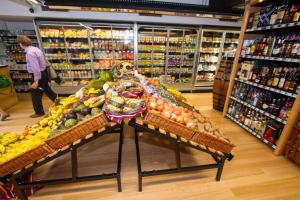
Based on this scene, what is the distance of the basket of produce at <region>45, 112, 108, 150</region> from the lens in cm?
130

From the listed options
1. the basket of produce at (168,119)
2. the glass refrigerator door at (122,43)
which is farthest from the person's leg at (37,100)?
the basket of produce at (168,119)

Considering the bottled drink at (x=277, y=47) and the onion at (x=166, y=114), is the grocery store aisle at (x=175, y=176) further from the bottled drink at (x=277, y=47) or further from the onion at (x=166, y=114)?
the bottled drink at (x=277, y=47)

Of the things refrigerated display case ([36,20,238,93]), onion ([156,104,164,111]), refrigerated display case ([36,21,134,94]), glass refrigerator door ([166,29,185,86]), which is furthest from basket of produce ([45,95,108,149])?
glass refrigerator door ([166,29,185,86])

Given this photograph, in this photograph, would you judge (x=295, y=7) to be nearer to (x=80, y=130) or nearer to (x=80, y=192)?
(x=80, y=130)

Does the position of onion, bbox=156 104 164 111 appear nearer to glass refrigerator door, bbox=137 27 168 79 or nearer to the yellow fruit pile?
the yellow fruit pile

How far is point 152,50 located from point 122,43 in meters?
1.01

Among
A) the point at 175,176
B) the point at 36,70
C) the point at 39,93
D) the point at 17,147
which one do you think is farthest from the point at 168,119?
the point at 39,93

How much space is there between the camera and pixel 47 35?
14.0 ft

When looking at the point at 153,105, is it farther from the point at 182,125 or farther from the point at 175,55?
the point at 175,55

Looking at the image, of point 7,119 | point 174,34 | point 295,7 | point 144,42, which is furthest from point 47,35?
point 295,7

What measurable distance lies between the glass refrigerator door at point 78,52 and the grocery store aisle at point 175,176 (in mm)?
3105

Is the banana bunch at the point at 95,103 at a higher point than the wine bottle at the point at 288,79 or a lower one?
lower

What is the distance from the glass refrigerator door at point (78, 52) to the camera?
4418mm

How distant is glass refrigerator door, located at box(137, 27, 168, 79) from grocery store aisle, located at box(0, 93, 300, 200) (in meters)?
3.13
